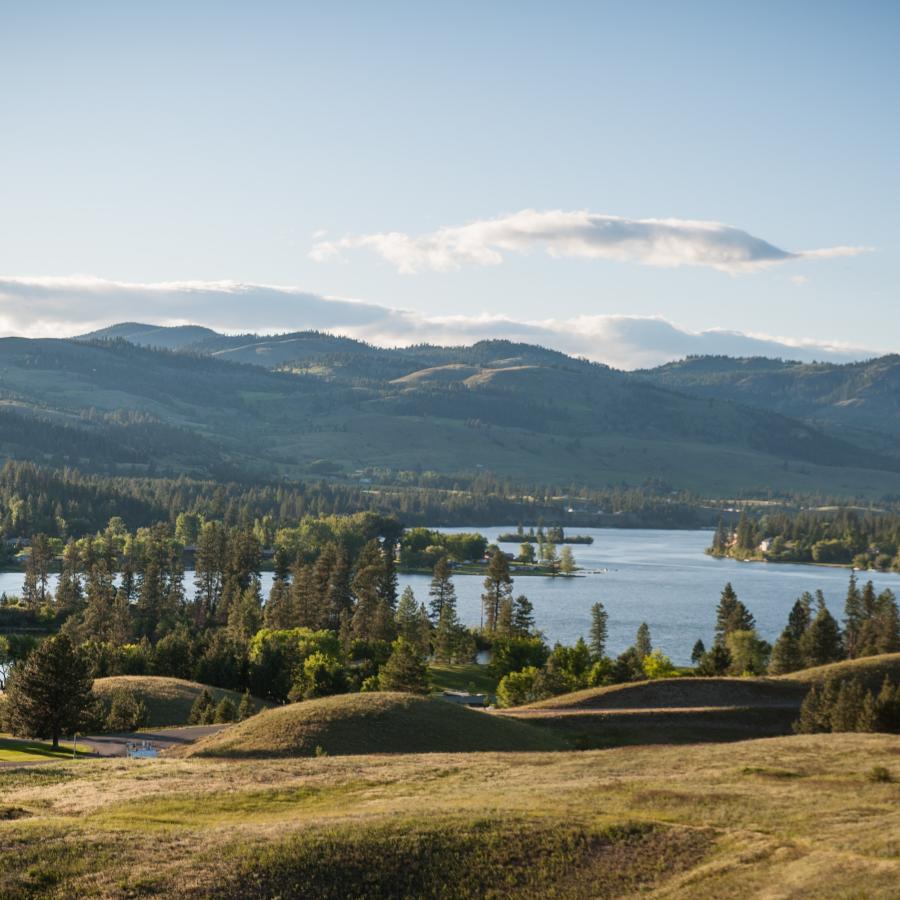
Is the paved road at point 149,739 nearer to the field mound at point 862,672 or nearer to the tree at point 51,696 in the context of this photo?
the tree at point 51,696

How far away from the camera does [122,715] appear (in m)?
104

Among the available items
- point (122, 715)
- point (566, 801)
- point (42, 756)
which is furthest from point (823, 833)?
point (122, 715)

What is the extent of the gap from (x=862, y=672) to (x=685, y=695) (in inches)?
821

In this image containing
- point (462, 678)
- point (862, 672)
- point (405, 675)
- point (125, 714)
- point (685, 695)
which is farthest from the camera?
point (462, 678)

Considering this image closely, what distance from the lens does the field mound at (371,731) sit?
3059 inches

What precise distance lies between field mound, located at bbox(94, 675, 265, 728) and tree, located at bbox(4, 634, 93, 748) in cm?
1581

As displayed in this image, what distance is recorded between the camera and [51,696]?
9175cm

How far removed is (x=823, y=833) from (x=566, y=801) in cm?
1219

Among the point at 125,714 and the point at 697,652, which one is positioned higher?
the point at 125,714

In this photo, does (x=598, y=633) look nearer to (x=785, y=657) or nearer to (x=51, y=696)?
(x=785, y=657)

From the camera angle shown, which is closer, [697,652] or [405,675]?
[405,675]

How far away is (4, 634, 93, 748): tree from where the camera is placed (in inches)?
3600

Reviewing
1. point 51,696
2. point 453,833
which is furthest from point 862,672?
point 453,833

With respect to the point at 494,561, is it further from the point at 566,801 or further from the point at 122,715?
the point at 566,801
